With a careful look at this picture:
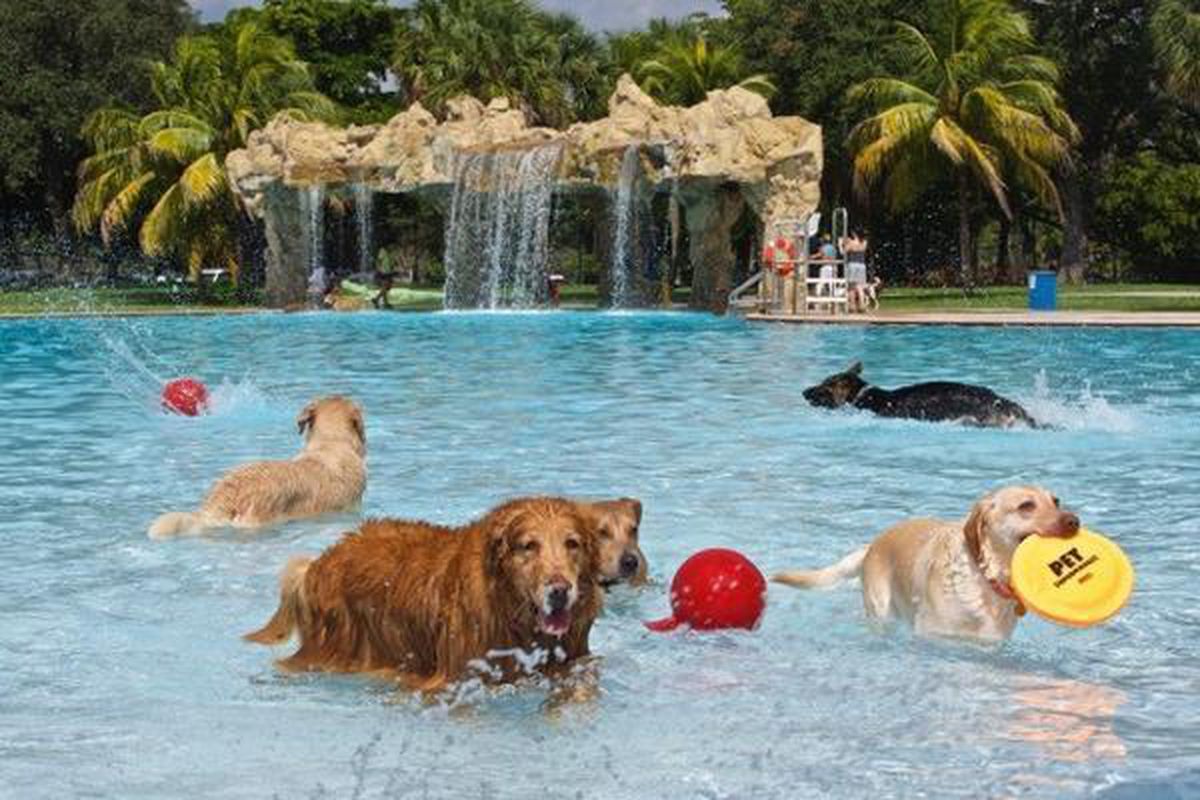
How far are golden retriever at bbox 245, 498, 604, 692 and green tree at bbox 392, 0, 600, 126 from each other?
162 ft

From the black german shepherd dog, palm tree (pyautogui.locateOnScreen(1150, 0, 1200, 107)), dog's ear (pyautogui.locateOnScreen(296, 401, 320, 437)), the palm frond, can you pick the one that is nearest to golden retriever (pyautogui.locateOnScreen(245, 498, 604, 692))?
dog's ear (pyautogui.locateOnScreen(296, 401, 320, 437))

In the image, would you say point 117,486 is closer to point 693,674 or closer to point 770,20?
point 693,674

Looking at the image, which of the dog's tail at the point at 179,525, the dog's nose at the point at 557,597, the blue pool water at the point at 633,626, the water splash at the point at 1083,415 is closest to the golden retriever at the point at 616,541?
the blue pool water at the point at 633,626

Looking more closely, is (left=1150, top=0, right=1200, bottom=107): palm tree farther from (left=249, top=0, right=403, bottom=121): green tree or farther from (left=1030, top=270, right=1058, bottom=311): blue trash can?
(left=249, top=0, right=403, bottom=121): green tree

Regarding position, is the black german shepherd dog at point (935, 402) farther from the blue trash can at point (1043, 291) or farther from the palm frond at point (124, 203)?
the palm frond at point (124, 203)

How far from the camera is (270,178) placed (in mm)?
46656

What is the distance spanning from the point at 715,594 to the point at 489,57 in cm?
5036

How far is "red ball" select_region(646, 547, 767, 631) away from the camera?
7660 mm

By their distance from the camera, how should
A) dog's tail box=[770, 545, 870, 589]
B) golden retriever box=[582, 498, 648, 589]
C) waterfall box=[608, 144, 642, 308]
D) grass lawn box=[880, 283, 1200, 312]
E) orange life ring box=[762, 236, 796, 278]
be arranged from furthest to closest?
waterfall box=[608, 144, 642, 308], grass lawn box=[880, 283, 1200, 312], orange life ring box=[762, 236, 796, 278], dog's tail box=[770, 545, 870, 589], golden retriever box=[582, 498, 648, 589]

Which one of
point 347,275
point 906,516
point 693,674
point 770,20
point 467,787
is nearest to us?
point 467,787

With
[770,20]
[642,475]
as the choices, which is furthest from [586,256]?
[642,475]

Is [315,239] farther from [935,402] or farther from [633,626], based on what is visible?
[633,626]

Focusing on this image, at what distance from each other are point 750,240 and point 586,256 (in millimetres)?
23597

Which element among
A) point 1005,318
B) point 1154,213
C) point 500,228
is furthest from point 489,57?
point 1005,318
